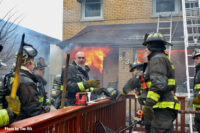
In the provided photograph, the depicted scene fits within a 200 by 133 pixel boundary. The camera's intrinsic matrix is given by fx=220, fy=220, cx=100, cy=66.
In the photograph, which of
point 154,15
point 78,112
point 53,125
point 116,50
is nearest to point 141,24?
point 154,15

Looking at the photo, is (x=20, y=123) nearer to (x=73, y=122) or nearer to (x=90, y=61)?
(x=73, y=122)

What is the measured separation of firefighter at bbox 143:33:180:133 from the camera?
3.49 metres

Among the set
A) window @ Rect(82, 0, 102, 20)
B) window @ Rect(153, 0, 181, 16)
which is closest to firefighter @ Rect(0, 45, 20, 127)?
window @ Rect(153, 0, 181, 16)

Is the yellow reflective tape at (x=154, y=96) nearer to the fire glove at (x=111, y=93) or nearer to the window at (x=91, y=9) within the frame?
the fire glove at (x=111, y=93)

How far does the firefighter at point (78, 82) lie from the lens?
4433 mm

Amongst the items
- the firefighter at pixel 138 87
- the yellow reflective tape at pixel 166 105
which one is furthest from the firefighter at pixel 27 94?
the firefighter at pixel 138 87

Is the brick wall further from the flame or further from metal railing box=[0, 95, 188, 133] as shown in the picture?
metal railing box=[0, 95, 188, 133]

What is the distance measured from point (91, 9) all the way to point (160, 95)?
9733 mm

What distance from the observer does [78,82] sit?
4750mm

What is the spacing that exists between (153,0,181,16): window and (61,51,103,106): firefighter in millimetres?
A: 7474

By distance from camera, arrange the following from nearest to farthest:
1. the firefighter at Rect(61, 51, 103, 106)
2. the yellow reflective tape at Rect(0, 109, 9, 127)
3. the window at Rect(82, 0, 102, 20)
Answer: the yellow reflective tape at Rect(0, 109, 9, 127), the firefighter at Rect(61, 51, 103, 106), the window at Rect(82, 0, 102, 20)

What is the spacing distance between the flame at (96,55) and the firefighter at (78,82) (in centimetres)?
586

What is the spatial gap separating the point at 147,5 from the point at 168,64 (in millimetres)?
8445

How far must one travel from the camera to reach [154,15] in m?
11.3
